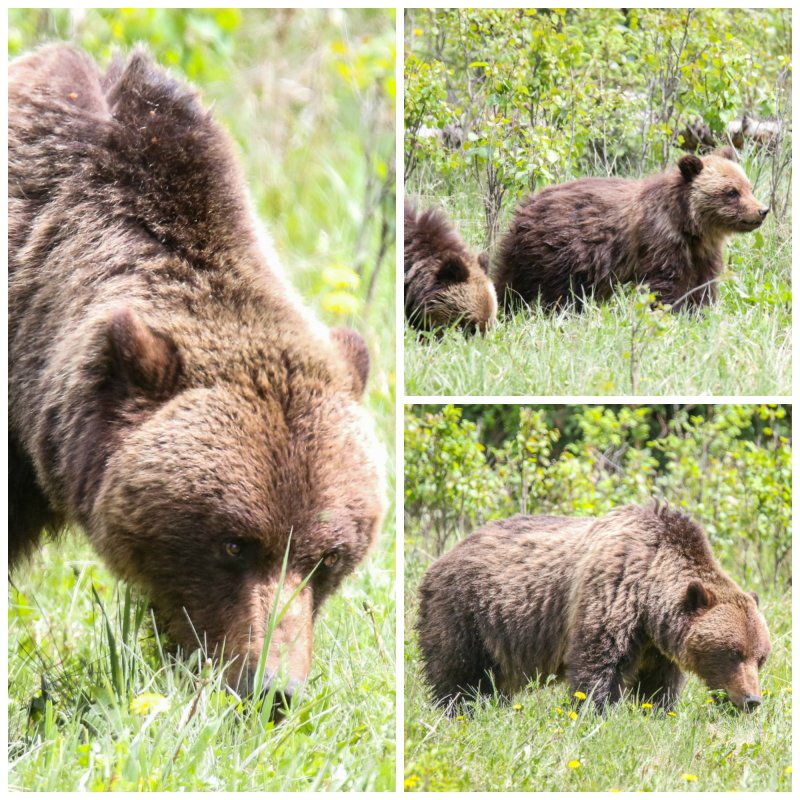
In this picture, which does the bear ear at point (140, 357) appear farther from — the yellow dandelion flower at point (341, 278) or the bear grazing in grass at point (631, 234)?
the yellow dandelion flower at point (341, 278)

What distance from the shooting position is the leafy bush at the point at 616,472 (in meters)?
5.06

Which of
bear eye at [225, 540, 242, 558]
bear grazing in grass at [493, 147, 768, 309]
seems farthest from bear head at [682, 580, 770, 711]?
bear eye at [225, 540, 242, 558]

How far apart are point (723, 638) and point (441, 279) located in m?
2.16

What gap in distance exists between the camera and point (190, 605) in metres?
4.17

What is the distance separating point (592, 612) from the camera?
5.41m

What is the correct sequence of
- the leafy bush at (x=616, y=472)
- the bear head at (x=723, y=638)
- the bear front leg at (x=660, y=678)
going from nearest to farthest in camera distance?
the leafy bush at (x=616, y=472) < the bear head at (x=723, y=638) < the bear front leg at (x=660, y=678)

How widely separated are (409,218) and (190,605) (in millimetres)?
2040

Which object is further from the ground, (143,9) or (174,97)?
(143,9)

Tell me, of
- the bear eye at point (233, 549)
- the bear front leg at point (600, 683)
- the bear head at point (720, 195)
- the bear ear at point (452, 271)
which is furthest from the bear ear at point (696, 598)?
the bear eye at point (233, 549)

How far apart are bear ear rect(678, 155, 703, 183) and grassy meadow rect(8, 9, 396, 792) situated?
204 centimetres

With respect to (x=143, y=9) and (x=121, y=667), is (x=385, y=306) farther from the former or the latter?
(x=121, y=667)

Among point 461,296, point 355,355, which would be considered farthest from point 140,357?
point 461,296

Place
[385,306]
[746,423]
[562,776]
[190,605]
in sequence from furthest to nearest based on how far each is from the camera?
[385,306], [746,423], [562,776], [190,605]

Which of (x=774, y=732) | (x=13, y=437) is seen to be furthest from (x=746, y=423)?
(x=13, y=437)
